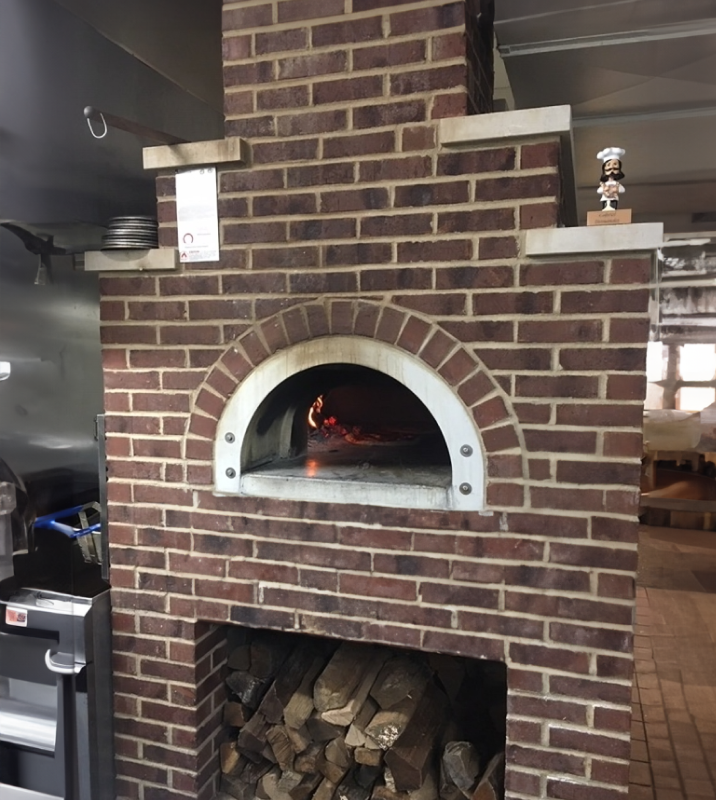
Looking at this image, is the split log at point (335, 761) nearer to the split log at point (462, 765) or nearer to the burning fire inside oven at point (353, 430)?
the split log at point (462, 765)

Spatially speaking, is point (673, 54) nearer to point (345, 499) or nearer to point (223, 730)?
point (345, 499)

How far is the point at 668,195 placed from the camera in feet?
15.7

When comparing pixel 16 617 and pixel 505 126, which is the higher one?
pixel 505 126

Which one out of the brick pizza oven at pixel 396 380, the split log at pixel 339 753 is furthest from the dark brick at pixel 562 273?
the split log at pixel 339 753

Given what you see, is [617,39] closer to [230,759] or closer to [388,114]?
[388,114]

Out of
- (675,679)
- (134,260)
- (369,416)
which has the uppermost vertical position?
(134,260)

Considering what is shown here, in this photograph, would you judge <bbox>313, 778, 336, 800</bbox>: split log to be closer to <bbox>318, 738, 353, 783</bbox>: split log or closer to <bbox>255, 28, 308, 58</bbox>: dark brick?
<bbox>318, 738, 353, 783</bbox>: split log

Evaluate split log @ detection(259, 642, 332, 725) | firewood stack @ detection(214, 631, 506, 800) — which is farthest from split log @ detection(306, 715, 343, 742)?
split log @ detection(259, 642, 332, 725)

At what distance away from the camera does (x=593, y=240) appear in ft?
5.63

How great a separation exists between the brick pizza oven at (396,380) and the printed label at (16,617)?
32cm

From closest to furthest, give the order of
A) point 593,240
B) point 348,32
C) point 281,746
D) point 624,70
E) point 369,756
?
point 593,240 → point 348,32 → point 369,756 → point 281,746 → point 624,70

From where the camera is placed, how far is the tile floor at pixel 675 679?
259 centimetres

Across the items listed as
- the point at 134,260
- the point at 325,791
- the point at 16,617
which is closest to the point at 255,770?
the point at 325,791

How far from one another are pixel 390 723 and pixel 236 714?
640 mm
